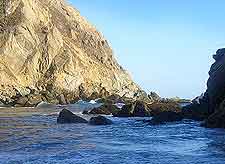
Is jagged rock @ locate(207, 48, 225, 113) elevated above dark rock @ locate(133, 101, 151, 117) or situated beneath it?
elevated above

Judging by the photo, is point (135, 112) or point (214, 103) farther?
point (135, 112)

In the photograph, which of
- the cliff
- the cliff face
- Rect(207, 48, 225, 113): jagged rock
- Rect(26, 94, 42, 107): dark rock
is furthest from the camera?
the cliff face

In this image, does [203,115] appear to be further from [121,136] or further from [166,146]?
[166,146]

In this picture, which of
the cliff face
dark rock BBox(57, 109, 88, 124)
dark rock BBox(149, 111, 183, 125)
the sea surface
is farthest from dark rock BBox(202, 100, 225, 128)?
the cliff face

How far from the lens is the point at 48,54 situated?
114312 mm

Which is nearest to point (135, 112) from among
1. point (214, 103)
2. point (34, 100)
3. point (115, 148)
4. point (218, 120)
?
point (214, 103)

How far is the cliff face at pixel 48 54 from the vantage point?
10475cm

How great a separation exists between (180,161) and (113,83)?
117 meters

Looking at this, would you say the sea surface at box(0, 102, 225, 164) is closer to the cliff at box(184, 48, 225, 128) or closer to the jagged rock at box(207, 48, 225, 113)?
the cliff at box(184, 48, 225, 128)

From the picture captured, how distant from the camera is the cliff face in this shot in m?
105

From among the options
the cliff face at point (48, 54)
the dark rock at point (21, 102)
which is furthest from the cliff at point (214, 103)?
the cliff face at point (48, 54)

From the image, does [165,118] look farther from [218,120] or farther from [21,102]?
[21,102]

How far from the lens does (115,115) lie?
48.9 meters

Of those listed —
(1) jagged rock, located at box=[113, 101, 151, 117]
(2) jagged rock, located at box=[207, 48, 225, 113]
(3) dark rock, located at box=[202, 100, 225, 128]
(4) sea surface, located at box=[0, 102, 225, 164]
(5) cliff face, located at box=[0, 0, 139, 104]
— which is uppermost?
(5) cliff face, located at box=[0, 0, 139, 104]
